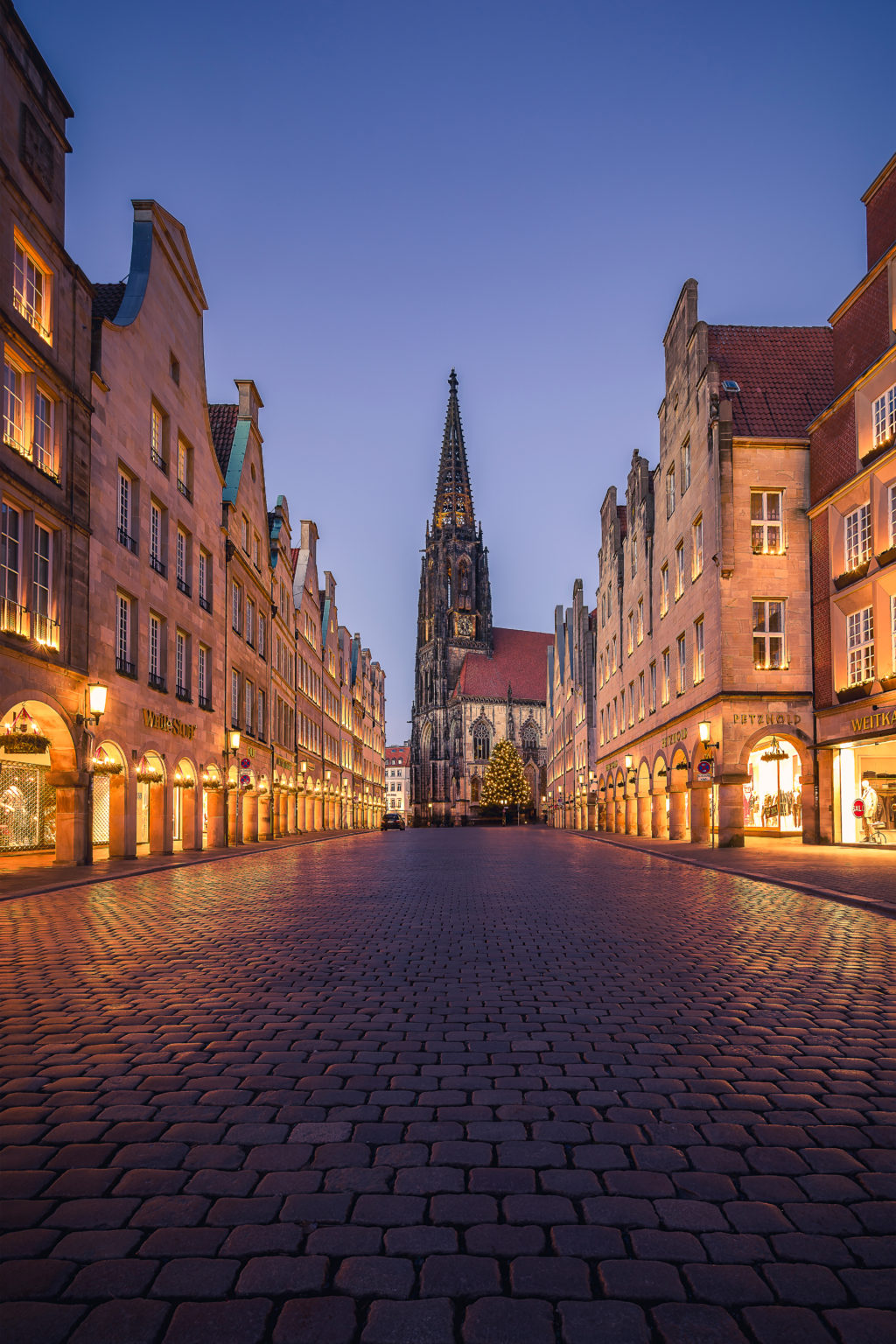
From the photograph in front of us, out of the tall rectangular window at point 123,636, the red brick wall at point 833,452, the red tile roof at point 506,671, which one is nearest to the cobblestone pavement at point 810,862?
the red brick wall at point 833,452

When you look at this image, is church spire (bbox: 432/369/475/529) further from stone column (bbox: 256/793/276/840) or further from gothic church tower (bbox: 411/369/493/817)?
stone column (bbox: 256/793/276/840)

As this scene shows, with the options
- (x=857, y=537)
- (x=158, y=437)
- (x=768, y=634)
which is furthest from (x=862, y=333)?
(x=158, y=437)

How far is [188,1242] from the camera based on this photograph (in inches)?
125

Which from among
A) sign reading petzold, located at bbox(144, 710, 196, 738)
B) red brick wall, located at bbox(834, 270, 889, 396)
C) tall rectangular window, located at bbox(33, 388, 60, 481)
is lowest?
sign reading petzold, located at bbox(144, 710, 196, 738)

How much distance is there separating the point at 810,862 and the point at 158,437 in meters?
20.1

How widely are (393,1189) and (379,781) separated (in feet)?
338

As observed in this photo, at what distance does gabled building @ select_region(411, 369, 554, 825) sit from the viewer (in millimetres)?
126625

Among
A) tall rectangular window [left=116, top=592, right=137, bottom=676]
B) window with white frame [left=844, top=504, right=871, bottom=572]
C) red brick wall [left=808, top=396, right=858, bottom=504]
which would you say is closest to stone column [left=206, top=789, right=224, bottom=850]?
tall rectangular window [left=116, top=592, right=137, bottom=676]

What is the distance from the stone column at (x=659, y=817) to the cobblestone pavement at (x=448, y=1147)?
29222 millimetres

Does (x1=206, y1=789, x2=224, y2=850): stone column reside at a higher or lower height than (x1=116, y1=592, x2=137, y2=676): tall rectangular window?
lower

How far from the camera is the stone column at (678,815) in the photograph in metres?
34.3

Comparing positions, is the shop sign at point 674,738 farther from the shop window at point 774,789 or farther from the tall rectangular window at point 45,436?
the tall rectangular window at point 45,436

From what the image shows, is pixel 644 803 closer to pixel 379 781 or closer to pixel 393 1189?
pixel 393 1189

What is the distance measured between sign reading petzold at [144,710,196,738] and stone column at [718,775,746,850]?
15247 millimetres
